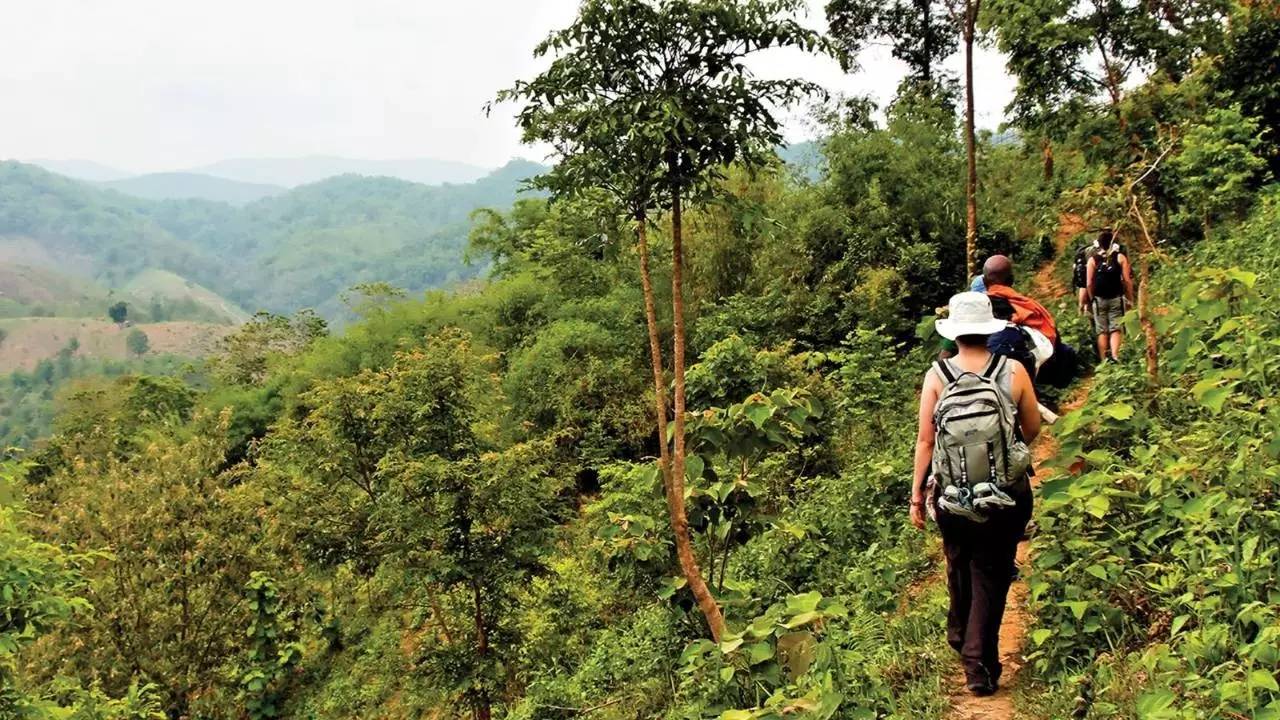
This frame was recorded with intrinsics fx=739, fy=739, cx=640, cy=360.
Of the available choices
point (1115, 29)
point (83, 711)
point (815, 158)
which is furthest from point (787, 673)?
point (815, 158)

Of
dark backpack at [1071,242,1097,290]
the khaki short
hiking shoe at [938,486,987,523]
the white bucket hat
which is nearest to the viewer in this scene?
hiking shoe at [938,486,987,523]

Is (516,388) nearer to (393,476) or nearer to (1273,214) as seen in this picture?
(393,476)

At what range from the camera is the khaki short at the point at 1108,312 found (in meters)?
6.18

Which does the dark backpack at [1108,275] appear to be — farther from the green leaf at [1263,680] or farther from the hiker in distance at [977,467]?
the green leaf at [1263,680]

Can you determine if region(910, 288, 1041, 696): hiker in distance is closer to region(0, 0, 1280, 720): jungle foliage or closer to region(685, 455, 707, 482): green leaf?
region(0, 0, 1280, 720): jungle foliage

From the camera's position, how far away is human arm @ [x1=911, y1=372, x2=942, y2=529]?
3.15 m

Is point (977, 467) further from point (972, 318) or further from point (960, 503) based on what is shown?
point (972, 318)

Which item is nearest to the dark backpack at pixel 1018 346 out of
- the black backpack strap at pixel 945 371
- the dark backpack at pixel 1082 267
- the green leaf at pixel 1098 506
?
the black backpack strap at pixel 945 371

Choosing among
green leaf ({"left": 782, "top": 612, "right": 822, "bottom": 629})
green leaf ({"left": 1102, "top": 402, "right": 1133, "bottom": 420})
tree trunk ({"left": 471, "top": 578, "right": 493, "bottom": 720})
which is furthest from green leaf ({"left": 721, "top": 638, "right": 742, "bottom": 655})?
tree trunk ({"left": 471, "top": 578, "right": 493, "bottom": 720})

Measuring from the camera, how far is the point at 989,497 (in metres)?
2.85

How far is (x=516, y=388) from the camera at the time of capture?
1722 cm

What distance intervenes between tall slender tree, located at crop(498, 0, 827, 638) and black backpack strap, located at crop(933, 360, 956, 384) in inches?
65.0

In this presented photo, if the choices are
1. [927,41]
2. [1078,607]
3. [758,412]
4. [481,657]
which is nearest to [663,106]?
[758,412]

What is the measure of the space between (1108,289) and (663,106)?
436cm
